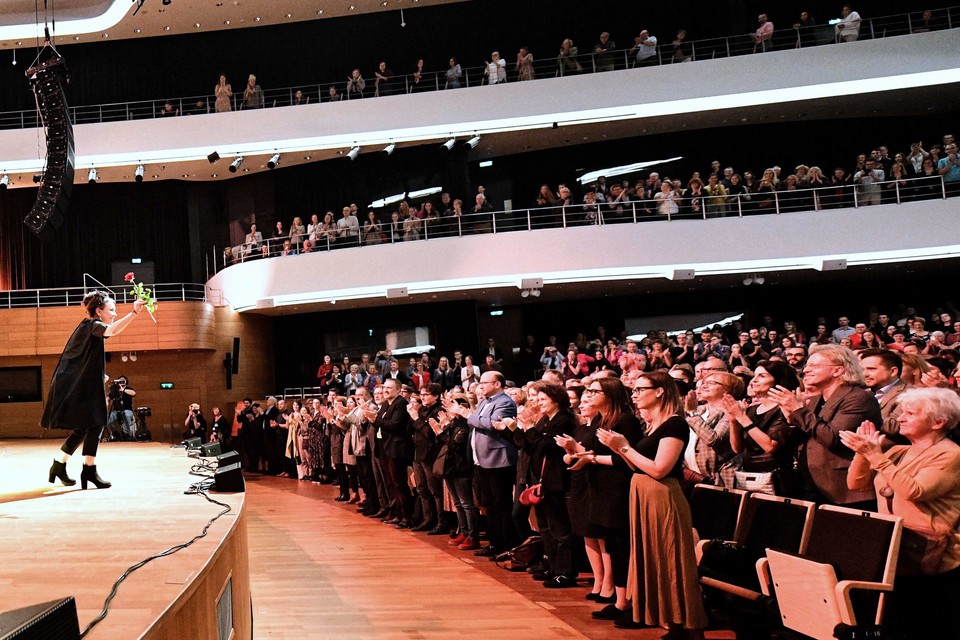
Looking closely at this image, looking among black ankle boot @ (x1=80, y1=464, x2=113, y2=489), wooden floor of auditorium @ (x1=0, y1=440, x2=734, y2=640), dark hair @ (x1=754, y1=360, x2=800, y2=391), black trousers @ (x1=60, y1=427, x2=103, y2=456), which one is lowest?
wooden floor of auditorium @ (x1=0, y1=440, x2=734, y2=640)

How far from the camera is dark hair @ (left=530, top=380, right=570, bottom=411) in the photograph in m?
4.70

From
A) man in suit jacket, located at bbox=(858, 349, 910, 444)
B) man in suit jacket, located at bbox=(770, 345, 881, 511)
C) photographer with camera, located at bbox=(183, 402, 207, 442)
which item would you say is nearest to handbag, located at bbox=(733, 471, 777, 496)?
man in suit jacket, located at bbox=(770, 345, 881, 511)

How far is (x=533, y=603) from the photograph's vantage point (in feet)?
13.7

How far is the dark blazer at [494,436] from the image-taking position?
17.7 feet

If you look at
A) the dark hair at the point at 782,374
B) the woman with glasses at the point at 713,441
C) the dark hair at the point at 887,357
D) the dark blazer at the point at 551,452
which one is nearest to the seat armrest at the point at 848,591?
the woman with glasses at the point at 713,441

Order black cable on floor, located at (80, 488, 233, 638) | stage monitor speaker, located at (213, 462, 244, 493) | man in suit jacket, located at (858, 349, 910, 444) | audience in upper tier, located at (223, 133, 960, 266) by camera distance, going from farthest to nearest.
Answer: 1. audience in upper tier, located at (223, 133, 960, 266)
2. stage monitor speaker, located at (213, 462, 244, 493)
3. man in suit jacket, located at (858, 349, 910, 444)
4. black cable on floor, located at (80, 488, 233, 638)

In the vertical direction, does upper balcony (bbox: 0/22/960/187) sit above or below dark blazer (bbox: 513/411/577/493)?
above

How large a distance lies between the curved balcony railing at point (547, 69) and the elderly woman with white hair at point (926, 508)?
11701 millimetres

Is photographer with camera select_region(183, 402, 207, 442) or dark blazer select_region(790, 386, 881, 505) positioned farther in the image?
photographer with camera select_region(183, 402, 207, 442)

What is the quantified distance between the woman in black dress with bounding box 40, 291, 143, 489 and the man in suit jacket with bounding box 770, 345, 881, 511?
3452 mm

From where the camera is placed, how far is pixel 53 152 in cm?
680

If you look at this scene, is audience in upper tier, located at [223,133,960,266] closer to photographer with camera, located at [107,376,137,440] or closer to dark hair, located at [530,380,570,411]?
photographer with camera, located at [107,376,137,440]

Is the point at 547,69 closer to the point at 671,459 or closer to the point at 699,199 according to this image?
the point at 699,199

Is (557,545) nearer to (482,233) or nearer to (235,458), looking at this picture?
(235,458)
